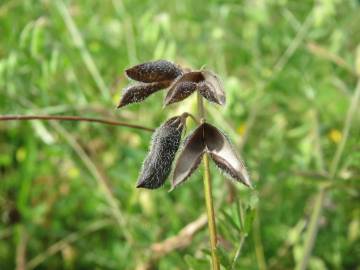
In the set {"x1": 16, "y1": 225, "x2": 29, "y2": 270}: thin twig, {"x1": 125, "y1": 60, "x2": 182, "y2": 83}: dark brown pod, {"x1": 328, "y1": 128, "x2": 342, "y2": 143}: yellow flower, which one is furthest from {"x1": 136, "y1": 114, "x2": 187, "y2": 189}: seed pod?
{"x1": 328, "y1": 128, "x2": 342, "y2": 143}: yellow flower

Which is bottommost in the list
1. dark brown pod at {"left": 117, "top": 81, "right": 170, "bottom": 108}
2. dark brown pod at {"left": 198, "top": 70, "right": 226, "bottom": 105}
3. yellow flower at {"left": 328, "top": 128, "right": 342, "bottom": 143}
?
dark brown pod at {"left": 198, "top": 70, "right": 226, "bottom": 105}

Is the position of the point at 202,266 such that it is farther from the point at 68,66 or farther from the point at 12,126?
the point at 12,126

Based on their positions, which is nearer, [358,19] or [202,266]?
[202,266]

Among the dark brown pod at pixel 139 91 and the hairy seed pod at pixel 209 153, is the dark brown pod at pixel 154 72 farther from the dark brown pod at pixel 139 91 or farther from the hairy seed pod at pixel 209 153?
the hairy seed pod at pixel 209 153

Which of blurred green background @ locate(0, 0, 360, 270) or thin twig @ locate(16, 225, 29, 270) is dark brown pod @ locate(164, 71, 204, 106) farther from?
thin twig @ locate(16, 225, 29, 270)

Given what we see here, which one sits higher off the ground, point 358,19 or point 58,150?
point 358,19

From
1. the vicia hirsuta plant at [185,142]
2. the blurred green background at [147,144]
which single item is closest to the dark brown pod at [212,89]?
the vicia hirsuta plant at [185,142]

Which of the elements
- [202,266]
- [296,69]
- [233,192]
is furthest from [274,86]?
[202,266]

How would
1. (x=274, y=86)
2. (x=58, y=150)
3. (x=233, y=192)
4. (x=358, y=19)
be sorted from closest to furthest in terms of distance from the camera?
1. (x=233, y=192)
2. (x=58, y=150)
3. (x=274, y=86)
4. (x=358, y=19)

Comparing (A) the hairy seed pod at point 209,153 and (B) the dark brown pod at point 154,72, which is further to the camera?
(B) the dark brown pod at point 154,72
